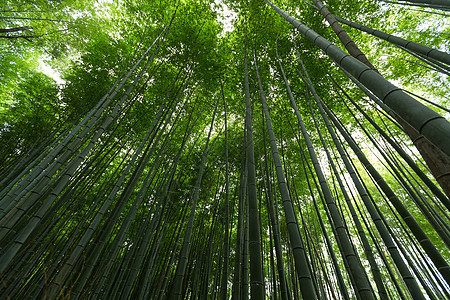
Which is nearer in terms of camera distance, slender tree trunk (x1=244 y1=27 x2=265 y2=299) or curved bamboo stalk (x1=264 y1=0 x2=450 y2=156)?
curved bamboo stalk (x1=264 y1=0 x2=450 y2=156)

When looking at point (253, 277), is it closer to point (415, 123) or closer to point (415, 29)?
point (415, 123)

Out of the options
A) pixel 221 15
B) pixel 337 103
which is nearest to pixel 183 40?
pixel 221 15

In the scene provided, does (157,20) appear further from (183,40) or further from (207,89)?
(207,89)

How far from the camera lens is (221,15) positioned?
193 inches

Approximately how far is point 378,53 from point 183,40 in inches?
176

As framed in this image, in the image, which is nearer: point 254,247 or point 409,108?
point 409,108

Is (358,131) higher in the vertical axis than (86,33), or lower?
lower

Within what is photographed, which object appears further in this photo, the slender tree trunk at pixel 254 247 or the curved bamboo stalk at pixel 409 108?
the slender tree trunk at pixel 254 247

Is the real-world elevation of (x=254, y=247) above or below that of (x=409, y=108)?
below

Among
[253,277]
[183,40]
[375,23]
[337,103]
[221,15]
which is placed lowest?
[253,277]

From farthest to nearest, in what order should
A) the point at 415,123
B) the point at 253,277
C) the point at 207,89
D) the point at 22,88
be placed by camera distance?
the point at 22,88, the point at 207,89, the point at 253,277, the point at 415,123

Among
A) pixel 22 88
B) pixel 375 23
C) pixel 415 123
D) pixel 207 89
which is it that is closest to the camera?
pixel 415 123

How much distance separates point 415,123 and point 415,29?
600 cm

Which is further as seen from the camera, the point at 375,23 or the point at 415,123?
the point at 375,23
